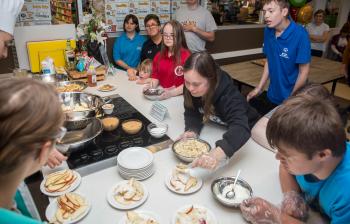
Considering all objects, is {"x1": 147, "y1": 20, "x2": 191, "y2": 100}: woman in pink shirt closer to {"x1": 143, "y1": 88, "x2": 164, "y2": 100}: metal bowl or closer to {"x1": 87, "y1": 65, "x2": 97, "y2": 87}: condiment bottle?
{"x1": 143, "y1": 88, "x2": 164, "y2": 100}: metal bowl

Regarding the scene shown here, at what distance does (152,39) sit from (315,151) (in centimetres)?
276

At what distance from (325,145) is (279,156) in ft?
0.51

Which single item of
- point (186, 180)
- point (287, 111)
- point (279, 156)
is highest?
point (287, 111)

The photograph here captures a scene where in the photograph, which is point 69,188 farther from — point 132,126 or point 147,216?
point 132,126

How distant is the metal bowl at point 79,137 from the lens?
128cm

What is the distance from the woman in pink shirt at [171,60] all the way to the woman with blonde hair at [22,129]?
1.53 meters

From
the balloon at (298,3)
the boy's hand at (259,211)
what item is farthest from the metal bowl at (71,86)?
the balloon at (298,3)

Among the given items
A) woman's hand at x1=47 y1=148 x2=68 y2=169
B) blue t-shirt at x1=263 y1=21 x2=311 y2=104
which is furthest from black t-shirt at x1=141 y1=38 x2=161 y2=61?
woman's hand at x1=47 y1=148 x2=68 y2=169

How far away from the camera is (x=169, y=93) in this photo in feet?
6.91

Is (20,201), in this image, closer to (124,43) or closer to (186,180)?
(186,180)

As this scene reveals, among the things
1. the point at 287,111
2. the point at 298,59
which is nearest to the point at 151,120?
the point at 287,111

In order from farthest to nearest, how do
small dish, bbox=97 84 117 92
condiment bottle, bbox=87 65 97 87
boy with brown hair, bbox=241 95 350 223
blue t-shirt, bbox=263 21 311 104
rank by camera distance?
1. condiment bottle, bbox=87 65 97 87
2. small dish, bbox=97 84 117 92
3. blue t-shirt, bbox=263 21 311 104
4. boy with brown hair, bbox=241 95 350 223

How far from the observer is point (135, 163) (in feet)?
4.09

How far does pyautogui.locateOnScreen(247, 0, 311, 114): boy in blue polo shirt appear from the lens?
2.14 m
